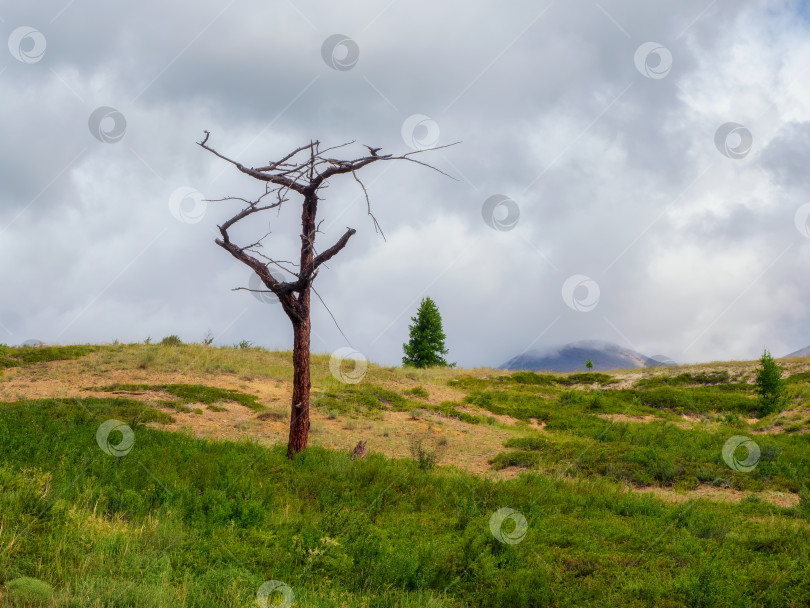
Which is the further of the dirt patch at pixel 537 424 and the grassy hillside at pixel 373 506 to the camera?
the dirt patch at pixel 537 424

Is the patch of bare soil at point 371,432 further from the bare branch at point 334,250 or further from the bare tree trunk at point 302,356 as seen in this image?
the bare branch at point 334,250

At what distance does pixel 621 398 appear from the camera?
28.7 m

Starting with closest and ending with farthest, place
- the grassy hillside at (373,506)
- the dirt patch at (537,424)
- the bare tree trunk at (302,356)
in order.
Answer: the grassy hillside at (373,506), the bare tree trunk at (302,356), the dirt patch at (537,424)

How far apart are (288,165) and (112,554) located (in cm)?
977

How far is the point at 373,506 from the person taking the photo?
10.3m

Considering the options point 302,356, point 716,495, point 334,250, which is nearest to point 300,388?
point 302,356

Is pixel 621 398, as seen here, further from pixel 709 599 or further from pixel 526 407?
pixel 709 599

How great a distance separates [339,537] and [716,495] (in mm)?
9857

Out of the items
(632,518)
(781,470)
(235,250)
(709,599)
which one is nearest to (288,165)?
(235,250)

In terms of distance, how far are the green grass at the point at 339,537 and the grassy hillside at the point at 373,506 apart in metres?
0.04

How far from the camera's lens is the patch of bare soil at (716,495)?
12.9m

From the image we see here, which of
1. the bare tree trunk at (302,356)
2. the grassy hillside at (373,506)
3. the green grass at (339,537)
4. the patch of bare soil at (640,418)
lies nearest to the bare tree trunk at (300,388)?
the bare tree trunk at (302,356)

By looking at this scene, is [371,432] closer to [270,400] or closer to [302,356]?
[270,400]

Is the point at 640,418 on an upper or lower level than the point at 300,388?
upper
